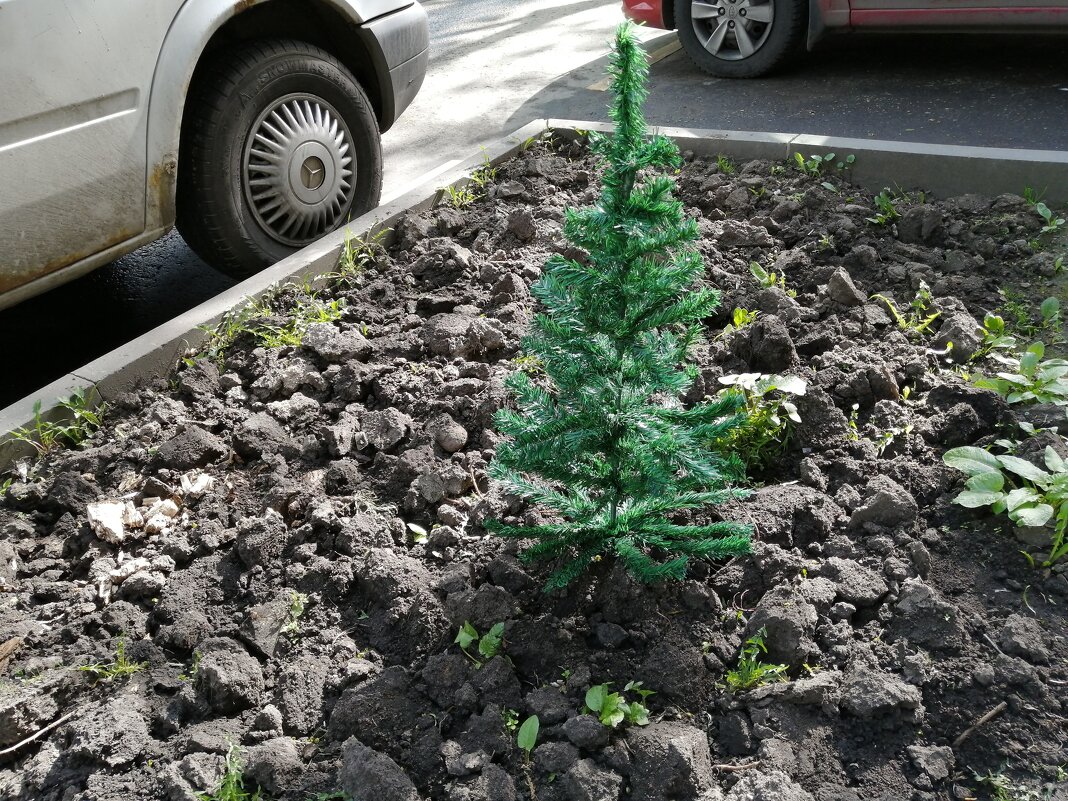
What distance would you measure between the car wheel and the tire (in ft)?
11.7

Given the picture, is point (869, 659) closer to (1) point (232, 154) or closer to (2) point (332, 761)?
(2) point (332, 761)

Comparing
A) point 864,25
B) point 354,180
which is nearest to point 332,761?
point 354,180

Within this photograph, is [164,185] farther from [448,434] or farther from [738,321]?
[738,321]

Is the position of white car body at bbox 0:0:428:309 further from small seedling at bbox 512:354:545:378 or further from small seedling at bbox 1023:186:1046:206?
small seedling at bbox 1023:186:1046:206

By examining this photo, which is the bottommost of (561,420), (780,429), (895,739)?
(895,739)

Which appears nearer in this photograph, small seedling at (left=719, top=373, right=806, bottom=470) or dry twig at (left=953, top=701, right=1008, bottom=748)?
dry twig at (left=953, top=701, right=1008, bottom=748)

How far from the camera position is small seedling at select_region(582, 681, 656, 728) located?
1972 millimetres

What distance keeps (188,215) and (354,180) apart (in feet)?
2.73

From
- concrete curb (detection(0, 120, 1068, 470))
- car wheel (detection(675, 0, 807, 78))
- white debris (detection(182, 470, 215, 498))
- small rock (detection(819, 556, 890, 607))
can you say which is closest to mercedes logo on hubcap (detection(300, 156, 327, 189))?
concrete curb (detection(0, 120, 1068, 470))

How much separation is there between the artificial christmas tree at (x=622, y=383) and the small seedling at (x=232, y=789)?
2.60 feet

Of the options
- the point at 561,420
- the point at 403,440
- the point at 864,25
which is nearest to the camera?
the point at 561,420

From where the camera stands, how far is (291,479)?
2863mm

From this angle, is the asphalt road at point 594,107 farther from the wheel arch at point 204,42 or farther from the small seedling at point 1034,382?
the small seedling at point 1034,382

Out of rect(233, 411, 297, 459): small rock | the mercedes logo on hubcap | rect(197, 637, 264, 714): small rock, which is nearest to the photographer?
rect(197, 637, 264, 714): small rock
